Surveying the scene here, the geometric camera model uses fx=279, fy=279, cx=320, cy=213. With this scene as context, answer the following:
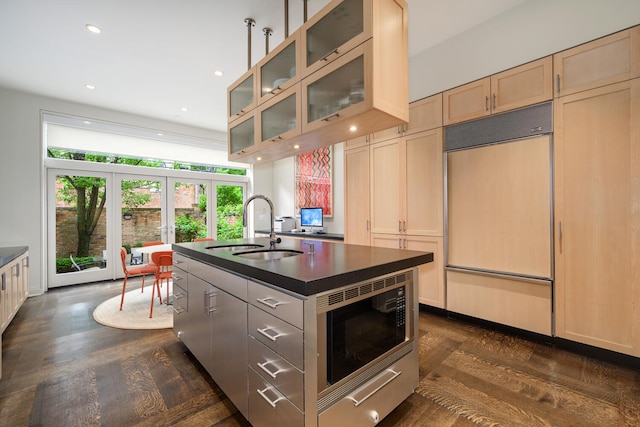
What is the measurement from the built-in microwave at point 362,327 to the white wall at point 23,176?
5.19m

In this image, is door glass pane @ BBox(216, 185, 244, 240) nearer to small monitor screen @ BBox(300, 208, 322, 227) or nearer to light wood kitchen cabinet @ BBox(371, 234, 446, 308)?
small monitor screen @ BBox(300, 208, 322, 227)

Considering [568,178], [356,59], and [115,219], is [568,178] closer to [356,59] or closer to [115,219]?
[356,59]

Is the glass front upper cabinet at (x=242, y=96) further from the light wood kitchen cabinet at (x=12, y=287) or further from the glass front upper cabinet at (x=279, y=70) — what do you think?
the light wood kitchen cabinet at (x=12, y=287)

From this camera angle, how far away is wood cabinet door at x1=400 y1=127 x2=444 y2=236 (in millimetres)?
3035

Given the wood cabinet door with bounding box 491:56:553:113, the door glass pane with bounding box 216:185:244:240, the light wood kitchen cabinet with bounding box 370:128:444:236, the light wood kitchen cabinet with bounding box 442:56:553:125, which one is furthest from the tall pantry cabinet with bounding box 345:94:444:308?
the door glass pane with bounding box 216:185:244:240

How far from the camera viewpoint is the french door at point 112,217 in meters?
4.56

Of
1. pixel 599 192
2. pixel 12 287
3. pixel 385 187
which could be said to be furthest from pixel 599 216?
pixel 12 287

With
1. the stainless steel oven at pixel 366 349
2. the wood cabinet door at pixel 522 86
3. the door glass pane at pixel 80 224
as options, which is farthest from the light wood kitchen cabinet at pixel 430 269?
the door glass pane at pixel 80 224

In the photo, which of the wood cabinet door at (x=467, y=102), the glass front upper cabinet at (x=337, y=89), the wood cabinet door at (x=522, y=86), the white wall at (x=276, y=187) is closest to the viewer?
the glass front upper cabinet at (x=337, y=89)

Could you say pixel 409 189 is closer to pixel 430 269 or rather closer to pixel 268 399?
pixel 430 269

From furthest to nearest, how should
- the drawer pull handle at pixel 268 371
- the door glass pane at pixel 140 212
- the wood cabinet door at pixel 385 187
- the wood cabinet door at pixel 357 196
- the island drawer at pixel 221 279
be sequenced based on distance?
the door glass pane at pixel 140 212
the wood cabinet door at pixel 357 196
the wood cabinet door at pixel 385 187
the island drawer at pixel 221 279
the drawer pull handle at pixel 268 371

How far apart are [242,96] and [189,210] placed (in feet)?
12.6

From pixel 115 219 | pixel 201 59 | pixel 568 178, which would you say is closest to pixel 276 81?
pixel 201 59

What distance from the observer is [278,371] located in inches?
49.0
